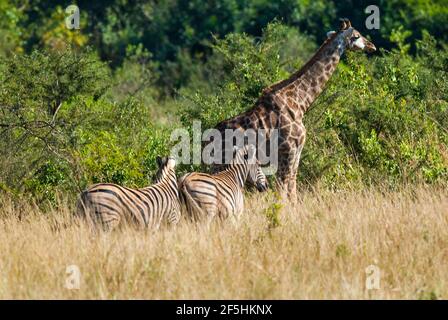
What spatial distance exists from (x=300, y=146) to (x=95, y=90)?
4.44m

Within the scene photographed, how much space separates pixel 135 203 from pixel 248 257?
1593mm

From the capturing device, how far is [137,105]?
15.8m

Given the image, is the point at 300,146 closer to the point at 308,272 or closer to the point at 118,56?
the point at 308,272

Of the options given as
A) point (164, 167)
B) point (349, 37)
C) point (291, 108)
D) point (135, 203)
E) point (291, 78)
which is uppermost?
point (349, 37)

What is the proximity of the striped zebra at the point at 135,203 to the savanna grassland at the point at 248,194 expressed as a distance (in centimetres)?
18

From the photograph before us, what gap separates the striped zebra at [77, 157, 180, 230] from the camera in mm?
9688

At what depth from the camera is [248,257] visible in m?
8.85
